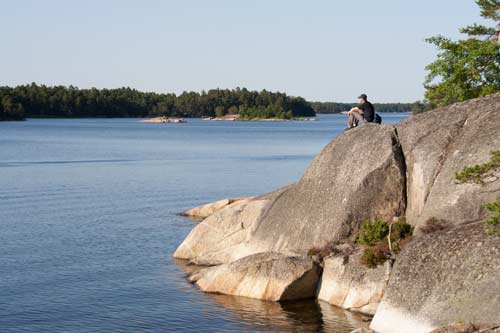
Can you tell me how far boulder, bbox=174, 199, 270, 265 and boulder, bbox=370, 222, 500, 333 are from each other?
951cm

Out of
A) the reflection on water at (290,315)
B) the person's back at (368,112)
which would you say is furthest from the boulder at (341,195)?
the reflection on water at (290,315)

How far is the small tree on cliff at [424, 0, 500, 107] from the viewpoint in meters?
32.2

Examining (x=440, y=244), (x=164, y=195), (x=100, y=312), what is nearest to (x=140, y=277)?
(x=100, y=312)

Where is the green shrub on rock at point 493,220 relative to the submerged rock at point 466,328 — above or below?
above

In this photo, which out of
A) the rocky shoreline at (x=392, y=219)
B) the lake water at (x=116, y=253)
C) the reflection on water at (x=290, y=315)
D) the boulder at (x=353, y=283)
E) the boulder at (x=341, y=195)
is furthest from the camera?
the boulder at (x=341, y=195)

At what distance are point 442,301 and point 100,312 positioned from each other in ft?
32.5

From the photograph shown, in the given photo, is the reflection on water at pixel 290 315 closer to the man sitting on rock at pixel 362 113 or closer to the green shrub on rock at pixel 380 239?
the green shrub on rock at pixel 380 239

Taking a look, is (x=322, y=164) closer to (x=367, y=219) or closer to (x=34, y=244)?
(x=367, y=219)

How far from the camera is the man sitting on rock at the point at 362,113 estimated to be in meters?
29.1

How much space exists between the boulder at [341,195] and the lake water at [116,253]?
3.06 meters

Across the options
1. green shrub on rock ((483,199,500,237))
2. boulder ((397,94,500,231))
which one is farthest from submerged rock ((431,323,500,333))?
boulder ((397,94,500,231))

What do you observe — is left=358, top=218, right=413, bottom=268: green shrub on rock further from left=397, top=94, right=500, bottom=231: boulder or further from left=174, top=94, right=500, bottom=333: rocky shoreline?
left=397, top=94, right=500, bottom=231: boulder

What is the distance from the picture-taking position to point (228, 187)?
55906mm

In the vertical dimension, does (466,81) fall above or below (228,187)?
above
